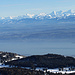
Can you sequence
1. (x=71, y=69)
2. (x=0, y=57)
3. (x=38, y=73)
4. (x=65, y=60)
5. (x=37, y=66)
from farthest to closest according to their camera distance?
(x=0, y=57) → (x=65, y=60) → (x=37, y=66) → (x=71, y=69) → (x=38, y=73)

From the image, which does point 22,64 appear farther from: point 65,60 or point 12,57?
point 12,57

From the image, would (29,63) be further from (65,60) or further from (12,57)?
(12,57)

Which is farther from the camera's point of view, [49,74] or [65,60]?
[65,60]

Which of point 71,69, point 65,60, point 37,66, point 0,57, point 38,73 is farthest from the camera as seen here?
point 0,57

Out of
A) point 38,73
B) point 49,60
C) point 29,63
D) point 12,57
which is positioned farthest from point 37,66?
point 12,57

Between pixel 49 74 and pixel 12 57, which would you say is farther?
pixel 12 57

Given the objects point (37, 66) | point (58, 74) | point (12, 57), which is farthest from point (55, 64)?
point (12, 57)

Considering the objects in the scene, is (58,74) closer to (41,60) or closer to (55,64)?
(55,64)

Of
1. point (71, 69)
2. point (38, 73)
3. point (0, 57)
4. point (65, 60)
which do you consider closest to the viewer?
point (38, 73)

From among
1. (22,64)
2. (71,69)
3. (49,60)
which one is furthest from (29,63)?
(71,69)

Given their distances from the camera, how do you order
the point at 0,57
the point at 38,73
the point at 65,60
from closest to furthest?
the point at 38,73
the point at 65,60
the point at 0,57
